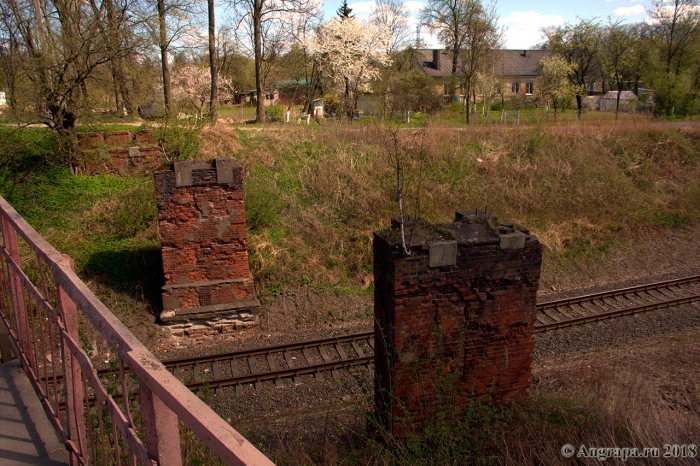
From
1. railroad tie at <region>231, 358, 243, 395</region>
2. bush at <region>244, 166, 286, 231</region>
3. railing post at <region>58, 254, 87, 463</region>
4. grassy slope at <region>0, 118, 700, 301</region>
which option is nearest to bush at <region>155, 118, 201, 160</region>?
grassy slope at <region>0, 118, 700, 301</region>

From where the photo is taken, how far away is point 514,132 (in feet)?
64.2

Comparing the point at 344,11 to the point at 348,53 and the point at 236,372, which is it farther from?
the point at 236,372

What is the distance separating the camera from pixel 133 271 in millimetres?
11469

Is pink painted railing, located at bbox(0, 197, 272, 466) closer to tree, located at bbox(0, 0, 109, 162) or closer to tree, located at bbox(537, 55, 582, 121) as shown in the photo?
tree, located at bbox(0, 0, 109, 162)

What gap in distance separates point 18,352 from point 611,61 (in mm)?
33314

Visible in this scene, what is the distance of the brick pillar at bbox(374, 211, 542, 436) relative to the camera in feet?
19.0

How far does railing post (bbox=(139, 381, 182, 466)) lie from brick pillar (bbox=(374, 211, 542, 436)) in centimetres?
421

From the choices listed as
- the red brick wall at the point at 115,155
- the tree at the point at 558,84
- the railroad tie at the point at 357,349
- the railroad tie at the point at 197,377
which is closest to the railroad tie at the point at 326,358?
the railroad tie at the point at 357,349

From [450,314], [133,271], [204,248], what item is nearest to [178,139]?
[133,271]

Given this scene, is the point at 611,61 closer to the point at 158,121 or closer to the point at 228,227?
the point at 158,121

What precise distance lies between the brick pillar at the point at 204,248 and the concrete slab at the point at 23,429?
7042 mm

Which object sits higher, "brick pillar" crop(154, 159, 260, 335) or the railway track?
"brick pillar" crop(154, 159, 260, 335)

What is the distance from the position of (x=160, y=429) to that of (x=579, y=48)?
3392 cm

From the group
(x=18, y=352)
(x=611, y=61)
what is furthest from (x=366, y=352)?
(x=611, y=61)
